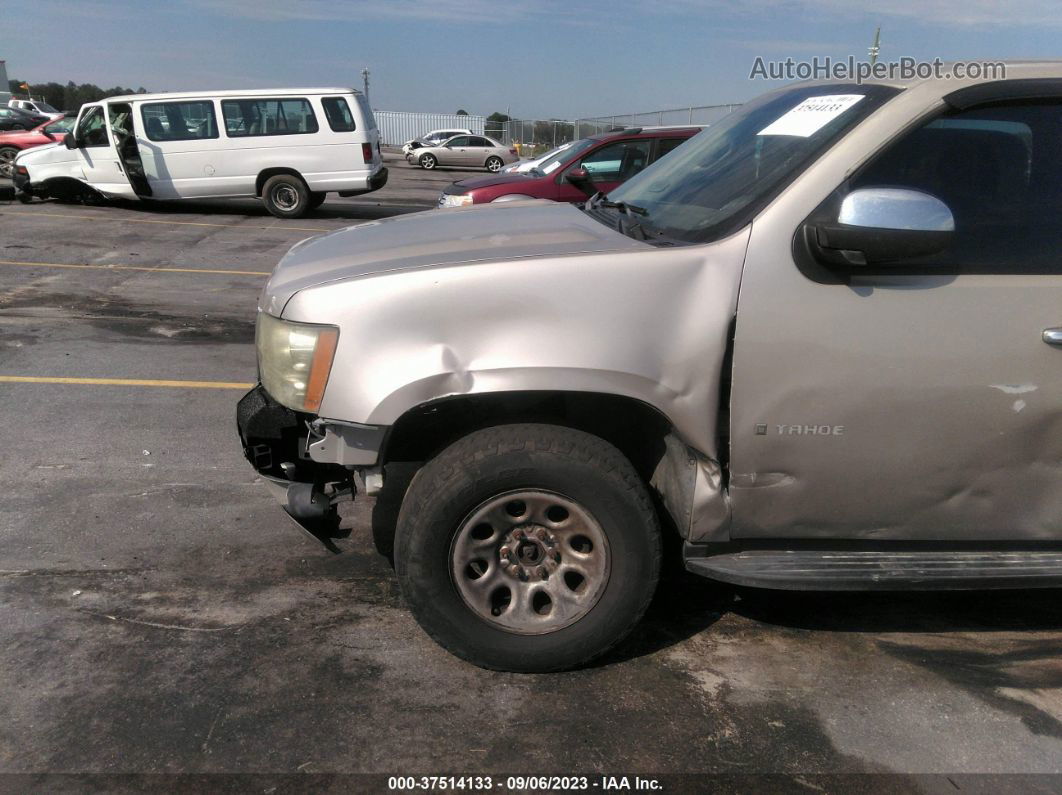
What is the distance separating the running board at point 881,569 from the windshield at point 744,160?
108cm

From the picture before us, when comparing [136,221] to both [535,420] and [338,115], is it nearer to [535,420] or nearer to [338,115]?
[338,115]

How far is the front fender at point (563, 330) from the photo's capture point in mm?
2797

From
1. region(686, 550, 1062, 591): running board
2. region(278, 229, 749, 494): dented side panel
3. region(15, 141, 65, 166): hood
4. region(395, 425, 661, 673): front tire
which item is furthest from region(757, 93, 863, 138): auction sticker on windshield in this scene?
region(15, 141, 65, 166): hood

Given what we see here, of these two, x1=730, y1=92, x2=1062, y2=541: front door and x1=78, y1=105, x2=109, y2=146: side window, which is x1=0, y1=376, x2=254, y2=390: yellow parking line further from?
x1=78, y1=105, x2=109, y2=146: side window

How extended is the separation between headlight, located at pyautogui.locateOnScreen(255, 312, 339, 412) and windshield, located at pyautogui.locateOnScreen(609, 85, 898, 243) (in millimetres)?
1216


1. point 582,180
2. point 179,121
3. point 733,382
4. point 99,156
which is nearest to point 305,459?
point 733,382

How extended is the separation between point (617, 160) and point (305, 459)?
30.0 feet

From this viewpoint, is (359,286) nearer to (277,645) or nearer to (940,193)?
(277,645)

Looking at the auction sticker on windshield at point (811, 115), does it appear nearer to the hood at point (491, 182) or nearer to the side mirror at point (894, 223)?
the side mirror at point (894, 223)

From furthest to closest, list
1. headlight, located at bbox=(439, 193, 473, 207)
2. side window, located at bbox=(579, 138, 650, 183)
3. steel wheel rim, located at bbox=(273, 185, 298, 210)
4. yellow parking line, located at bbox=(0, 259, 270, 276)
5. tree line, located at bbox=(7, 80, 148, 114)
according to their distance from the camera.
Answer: tree line, located at bbox=(7, 80, 148, 114) → steel wheel rim, located at bbox=(273, 185, 298, 210) → headlight, located at bbox=(439, 193, 473, 207) → side window, located at bbox=(579, 138, 650, 183) → yellow parking line, located at bbox=(0, 259, 270, 276)

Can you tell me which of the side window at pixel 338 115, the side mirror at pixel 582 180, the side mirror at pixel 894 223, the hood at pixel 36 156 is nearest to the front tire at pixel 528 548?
the side mirror at pixel 894 223

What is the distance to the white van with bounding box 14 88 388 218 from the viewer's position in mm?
16000

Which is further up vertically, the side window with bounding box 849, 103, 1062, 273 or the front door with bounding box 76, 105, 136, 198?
the side window with bounding box 849, 103, 1062, 273

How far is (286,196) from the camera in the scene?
16.8m
